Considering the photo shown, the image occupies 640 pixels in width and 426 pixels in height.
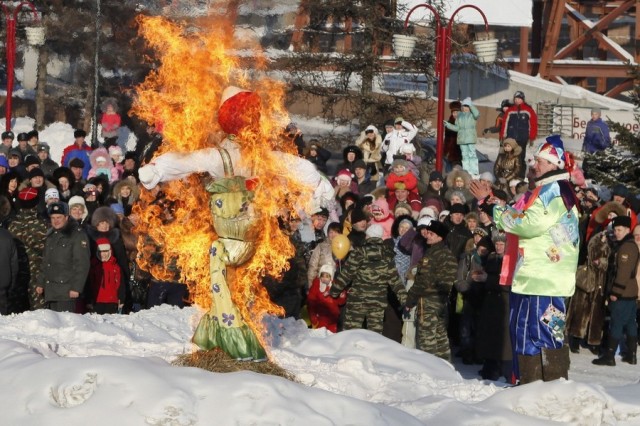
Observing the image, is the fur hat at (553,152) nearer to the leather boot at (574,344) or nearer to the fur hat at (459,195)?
the leather boot at (574,344)

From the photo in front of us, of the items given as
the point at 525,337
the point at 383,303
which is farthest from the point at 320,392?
the point at 383,303

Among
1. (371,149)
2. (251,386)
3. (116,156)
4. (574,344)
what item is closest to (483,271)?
(574,344)

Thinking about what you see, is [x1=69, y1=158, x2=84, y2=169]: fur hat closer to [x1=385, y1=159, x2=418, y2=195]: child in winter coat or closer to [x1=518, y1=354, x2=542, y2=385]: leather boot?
[x1=385, y1=159, x2=418, y2=195]: child in winter coat

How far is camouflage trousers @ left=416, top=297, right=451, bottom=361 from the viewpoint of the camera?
14.6 metres

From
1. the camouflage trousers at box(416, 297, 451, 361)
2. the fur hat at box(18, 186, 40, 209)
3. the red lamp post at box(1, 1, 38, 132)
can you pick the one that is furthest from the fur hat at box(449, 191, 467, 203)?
the red lamp post at box(1, 1, 38, 132)

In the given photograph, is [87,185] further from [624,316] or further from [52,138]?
[52,138]

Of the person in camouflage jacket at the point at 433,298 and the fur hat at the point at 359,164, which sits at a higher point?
the fur hat at the point at 359,164

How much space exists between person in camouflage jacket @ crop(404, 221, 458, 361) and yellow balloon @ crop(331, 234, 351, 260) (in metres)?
1.07

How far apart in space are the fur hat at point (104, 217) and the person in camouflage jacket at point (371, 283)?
2768mm

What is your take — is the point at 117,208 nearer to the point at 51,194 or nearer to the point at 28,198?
the point at 51,194

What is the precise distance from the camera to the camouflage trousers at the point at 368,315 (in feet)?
48.0

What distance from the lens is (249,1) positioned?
11398mm

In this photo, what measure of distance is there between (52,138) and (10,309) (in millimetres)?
12166

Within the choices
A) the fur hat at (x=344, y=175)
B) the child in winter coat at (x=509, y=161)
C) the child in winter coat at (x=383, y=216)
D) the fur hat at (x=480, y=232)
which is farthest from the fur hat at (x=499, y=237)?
the child in winter coat at (x=509, y=161)
